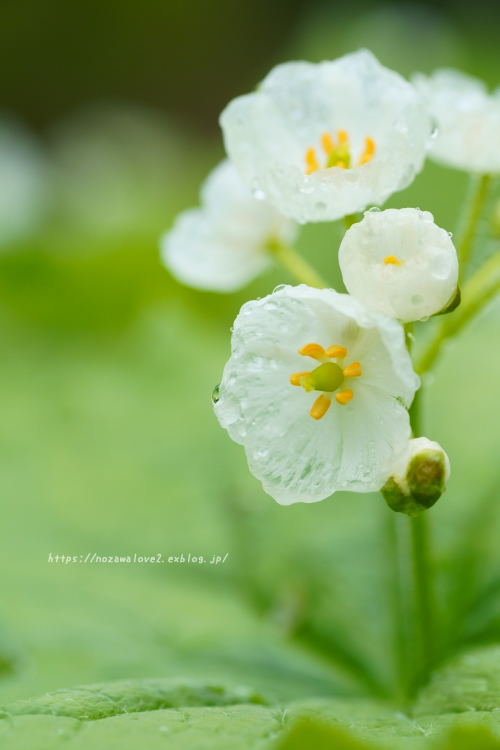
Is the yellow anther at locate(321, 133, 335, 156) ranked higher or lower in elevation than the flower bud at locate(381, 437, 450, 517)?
higher

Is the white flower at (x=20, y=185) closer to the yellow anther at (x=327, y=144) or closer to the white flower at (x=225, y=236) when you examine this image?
the white flower at (x=225, y=236)

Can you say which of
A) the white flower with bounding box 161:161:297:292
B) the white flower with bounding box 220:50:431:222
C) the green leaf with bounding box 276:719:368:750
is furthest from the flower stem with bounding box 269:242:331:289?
the green leaf with bounding box 276:719:368:750

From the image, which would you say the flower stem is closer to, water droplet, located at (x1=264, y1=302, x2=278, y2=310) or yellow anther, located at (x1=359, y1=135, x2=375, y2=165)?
yellow anther, located at (x1=359, y1=135, x2=375, y2=165)

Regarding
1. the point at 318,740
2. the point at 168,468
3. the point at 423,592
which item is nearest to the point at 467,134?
the point at 423,592

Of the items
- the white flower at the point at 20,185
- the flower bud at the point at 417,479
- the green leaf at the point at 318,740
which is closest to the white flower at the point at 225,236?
the flower bud at the point at 417,479

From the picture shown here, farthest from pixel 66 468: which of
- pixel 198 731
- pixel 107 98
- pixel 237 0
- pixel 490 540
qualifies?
pixel 237 0

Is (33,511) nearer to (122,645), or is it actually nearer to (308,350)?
(122,645)
